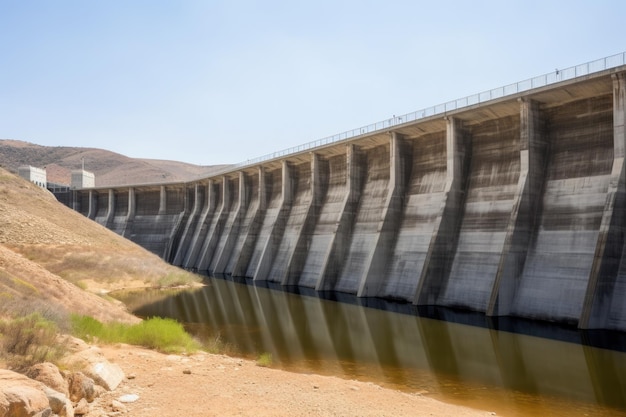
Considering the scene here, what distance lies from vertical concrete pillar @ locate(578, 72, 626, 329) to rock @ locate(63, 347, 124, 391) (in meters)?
15.7

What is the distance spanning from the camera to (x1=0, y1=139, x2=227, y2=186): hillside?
475 ft

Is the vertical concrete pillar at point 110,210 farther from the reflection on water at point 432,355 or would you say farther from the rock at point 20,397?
the rock at point 20,397

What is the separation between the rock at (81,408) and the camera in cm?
703

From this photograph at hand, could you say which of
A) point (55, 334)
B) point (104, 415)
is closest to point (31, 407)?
point (104, 415)

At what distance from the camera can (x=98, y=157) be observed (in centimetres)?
16462

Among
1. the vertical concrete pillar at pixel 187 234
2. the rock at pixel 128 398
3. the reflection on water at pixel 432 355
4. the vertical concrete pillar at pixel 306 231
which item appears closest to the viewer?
the rock at pixel 128 398

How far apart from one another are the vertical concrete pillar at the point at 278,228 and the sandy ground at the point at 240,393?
27.8 meters

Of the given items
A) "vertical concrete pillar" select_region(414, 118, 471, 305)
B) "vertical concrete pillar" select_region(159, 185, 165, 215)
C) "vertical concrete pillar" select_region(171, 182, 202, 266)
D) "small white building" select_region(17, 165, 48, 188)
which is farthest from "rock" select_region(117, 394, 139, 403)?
"small white building" select_region(17, 165, 48, 188)

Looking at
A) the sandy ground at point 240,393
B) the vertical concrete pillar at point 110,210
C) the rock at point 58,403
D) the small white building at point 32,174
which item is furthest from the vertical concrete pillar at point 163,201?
the rock at point 58,403

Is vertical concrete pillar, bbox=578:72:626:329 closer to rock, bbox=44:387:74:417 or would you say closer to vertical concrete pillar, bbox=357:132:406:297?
vertical concrete pillar, bbox=357:132:406:297

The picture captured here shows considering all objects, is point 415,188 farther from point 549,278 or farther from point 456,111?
point 549,278

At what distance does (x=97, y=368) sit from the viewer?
8.61 meters

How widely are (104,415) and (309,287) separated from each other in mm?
28140

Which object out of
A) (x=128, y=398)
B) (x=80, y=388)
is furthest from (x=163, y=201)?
(x=80, y=388)
